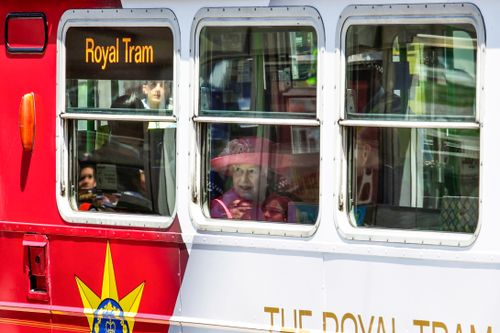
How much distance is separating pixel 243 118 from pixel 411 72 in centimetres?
84

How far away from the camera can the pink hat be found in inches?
189

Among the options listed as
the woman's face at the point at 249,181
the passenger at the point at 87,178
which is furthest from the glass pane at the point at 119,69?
the woman's face at the point at 249,181

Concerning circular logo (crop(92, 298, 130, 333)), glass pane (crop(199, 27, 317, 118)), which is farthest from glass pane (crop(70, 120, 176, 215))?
circular logo (crop(92, 298, 130, 333))

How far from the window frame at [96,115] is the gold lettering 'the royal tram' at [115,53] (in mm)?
97

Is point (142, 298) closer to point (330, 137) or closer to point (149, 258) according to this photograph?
point (149, 258)

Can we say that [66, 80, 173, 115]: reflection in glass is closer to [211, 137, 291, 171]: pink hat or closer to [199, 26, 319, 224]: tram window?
[199, 26, 319, 224]: tram window

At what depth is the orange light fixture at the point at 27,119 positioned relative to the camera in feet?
17.0

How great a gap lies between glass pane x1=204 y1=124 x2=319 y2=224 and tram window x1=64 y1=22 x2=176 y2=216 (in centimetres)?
24

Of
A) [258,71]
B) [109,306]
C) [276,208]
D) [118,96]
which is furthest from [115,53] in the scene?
[109,306]

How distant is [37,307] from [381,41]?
2317 millimetres

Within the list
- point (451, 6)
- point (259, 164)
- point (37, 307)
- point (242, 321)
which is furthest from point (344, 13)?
point (37, 307)

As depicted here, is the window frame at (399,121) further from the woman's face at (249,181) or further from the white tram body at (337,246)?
the woman's face at (249,181)

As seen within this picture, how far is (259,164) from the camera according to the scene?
484cm

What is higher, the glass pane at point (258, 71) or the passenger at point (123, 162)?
the glass pane at point (258, 71)
